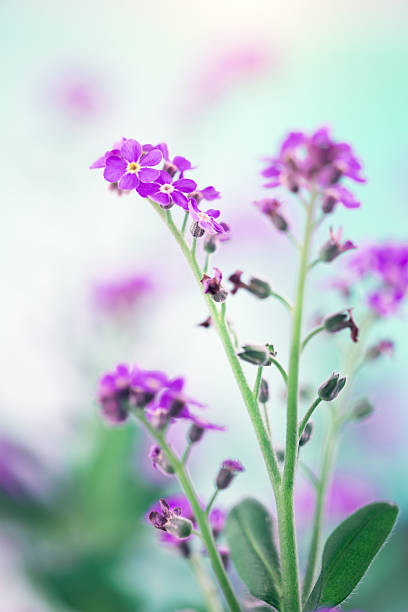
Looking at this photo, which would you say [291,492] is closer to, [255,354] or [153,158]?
[255,354]

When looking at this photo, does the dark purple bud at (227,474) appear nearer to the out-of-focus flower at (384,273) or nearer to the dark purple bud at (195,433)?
the dark purple bud at (195,433)

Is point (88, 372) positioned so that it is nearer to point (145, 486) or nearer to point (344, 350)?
point (145, 486)

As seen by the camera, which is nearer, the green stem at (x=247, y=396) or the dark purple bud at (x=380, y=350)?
the green stem at (x=247, y=396)

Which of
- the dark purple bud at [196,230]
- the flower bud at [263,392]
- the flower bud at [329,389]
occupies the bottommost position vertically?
the flower bud at [329,389]

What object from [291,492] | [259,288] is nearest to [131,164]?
[259,288]

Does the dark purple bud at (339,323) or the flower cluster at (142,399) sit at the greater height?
the dark purple bud at (339,323)

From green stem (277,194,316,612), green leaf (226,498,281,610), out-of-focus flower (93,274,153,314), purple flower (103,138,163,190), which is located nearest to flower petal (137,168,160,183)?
purple flower (103,138,163,190)

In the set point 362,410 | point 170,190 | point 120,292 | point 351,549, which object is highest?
point 120,292

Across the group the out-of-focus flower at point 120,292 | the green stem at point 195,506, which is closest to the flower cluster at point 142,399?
the green stem at point 195,506
